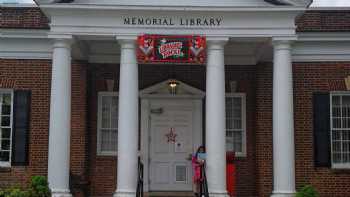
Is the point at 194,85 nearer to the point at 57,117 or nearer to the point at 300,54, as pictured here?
the point at 300,54

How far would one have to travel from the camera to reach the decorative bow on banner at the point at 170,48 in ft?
48.3

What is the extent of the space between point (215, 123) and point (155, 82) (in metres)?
3.84

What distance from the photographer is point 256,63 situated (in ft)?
59.3

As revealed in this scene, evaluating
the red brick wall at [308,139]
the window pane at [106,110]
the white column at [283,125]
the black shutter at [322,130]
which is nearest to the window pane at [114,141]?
the window pane at [106,110]

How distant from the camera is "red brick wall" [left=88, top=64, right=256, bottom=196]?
17.8m

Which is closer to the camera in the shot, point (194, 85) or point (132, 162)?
point (132, 162)

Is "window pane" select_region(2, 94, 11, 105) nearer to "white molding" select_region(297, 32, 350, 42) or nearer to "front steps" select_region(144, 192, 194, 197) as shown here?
"front steps" select_region(144, 192, 194, 197)

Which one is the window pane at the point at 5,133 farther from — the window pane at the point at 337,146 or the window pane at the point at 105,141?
the window pane at the point at 337,146

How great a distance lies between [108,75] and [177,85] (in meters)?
2.11

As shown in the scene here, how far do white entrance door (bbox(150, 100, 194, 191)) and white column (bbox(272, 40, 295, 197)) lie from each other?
12.3 ft

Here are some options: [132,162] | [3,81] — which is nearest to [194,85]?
[132,162]

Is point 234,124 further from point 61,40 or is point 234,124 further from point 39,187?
point 39,187

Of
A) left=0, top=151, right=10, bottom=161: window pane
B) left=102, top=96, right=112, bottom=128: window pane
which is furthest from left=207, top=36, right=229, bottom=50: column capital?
left=0, top=151, right=10, bottom=161: window pane

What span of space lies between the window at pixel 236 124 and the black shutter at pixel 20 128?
19.3ft
